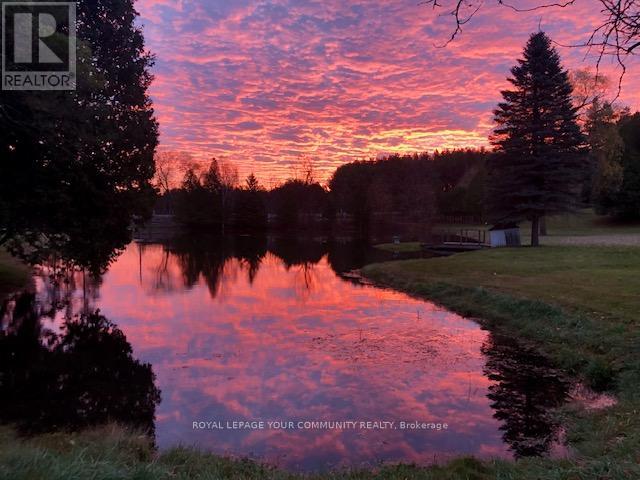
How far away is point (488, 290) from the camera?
21688 mm

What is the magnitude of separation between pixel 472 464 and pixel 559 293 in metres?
14.0

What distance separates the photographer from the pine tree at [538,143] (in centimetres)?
3647

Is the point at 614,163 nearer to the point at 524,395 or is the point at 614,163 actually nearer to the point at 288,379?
the point at 524,395

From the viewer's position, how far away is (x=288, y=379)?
1273 centimetres

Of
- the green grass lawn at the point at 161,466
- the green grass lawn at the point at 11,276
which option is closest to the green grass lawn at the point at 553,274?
the green grass lawn at the point at 161,466

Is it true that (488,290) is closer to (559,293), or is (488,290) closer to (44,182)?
(559,293)

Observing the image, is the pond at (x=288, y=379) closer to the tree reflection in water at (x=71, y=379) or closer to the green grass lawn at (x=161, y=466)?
the tree reflection in water at (x=71, y=379)

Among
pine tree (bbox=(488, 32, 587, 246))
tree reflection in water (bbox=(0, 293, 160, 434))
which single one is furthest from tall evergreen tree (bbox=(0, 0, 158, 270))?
pine tree (bbox=(488, 32, 587, 246))

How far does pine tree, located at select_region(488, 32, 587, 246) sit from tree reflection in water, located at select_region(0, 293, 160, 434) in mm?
30869

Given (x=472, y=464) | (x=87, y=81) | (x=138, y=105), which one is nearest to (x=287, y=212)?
(x=138, y=105)

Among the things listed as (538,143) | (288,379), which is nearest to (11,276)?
(288,379)
